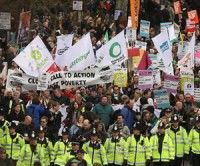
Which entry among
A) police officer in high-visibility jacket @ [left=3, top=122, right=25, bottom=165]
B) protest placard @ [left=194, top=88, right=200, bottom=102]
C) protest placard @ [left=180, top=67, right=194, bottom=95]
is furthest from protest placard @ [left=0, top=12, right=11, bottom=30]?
police officer in high-visibility jacket @ [left=3, top=122, right=25, bottom=165]

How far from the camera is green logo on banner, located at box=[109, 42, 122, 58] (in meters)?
28.5

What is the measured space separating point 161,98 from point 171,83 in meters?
0.93

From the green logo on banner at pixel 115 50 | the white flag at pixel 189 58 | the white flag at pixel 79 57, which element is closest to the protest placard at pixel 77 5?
the white flag at pixel 189 58

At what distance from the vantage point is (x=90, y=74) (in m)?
27.9

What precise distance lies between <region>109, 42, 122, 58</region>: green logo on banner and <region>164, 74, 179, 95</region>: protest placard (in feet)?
4.66

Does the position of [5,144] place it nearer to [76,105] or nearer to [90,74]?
[76,105]

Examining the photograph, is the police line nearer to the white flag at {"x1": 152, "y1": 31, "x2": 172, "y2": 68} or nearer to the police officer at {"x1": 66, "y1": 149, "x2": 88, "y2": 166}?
the white flag at {"x1": 152, "y1": 31, "x2": 172, "y2": 68}

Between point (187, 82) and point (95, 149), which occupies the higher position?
point (187, 82)

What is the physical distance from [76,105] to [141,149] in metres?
2.06

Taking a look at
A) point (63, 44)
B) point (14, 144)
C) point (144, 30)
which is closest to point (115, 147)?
point (14, 144)

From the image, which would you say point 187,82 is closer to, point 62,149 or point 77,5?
point 62,149

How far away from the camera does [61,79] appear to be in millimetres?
27641

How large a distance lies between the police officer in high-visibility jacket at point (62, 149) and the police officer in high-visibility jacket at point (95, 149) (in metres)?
0.46

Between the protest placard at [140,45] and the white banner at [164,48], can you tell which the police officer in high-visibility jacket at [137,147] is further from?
the protest placard at [140,45]
